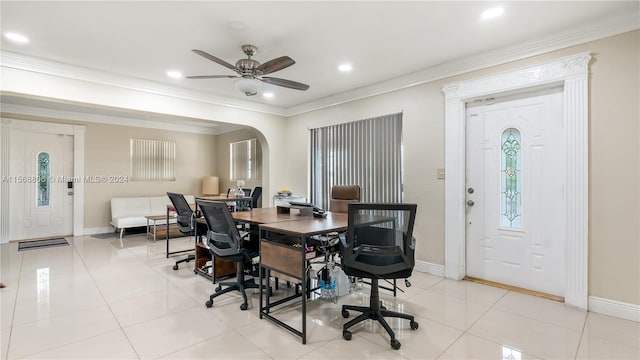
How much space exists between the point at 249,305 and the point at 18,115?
6104 millimetres

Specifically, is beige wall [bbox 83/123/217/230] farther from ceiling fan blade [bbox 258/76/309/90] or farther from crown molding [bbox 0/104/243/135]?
ceiling fan blade [bbox 258/76/309/90]

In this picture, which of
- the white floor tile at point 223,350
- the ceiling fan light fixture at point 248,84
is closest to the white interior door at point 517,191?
the ceiling fan light fixture at point 248,84

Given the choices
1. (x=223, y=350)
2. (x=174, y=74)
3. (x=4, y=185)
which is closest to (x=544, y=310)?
(x=223, y=350)

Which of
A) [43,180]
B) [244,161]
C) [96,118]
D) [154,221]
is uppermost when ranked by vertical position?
[96,118]

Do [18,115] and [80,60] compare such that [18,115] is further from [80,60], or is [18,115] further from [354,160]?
[354,160]

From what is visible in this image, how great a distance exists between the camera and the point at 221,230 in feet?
9.18

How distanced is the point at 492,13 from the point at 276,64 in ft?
6.32

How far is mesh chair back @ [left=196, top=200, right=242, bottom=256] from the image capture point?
8.61 feet

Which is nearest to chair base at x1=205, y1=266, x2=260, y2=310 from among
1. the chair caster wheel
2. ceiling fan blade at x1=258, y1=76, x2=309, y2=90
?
the chair caster wheel

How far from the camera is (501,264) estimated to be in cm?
339

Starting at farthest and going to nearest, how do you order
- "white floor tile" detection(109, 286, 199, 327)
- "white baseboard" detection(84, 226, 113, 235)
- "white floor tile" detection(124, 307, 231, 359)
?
1. "white baseboard" detection(84, 226, 113, 235)
2. "white floor tile" detection(109, 286, 199, 327)
3. "white floor tile" detection(124, 307, 231, 359)

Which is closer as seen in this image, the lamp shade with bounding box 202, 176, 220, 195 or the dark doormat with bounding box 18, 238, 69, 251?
the dark doormat with bounding box 18, 238, 69, 251

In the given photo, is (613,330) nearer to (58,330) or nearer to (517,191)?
(517,191)

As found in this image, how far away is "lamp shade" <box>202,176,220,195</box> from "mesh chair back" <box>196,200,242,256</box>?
16.2 feet
